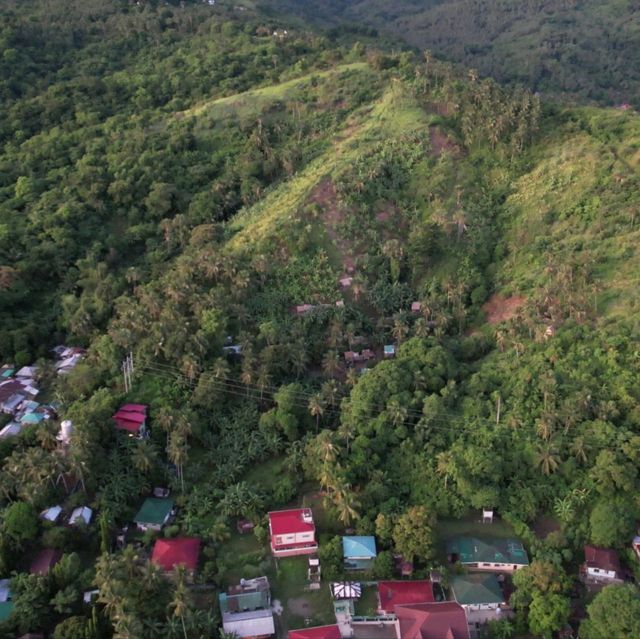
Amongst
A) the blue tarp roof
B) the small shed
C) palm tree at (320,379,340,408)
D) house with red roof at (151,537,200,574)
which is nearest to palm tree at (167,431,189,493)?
house with red roof at (151,537,200,574)

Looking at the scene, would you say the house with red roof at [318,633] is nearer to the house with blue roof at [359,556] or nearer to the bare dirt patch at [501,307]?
the house with blue roof at [359,556]

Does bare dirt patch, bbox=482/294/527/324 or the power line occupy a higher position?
bare dirt patch, bbox=482/294/527/324

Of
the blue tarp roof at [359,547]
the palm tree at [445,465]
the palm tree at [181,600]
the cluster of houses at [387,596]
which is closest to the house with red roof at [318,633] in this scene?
the cluster of houses at [387,596]

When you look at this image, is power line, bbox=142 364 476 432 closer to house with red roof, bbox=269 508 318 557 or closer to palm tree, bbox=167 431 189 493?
palm tree, bbox=167 431 189 493

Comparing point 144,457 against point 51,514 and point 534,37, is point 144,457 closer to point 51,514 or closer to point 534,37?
point 51,514

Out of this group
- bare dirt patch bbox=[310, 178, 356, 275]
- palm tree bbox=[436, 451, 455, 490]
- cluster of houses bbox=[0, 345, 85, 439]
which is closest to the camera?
palm tree bbox=[436, 451, 455, 490]

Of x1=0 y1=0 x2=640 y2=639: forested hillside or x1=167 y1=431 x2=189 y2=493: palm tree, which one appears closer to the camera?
x1=0 y1=0 x2=640 y2=639: forested hillside

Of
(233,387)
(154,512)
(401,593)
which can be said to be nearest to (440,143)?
(233,387)
